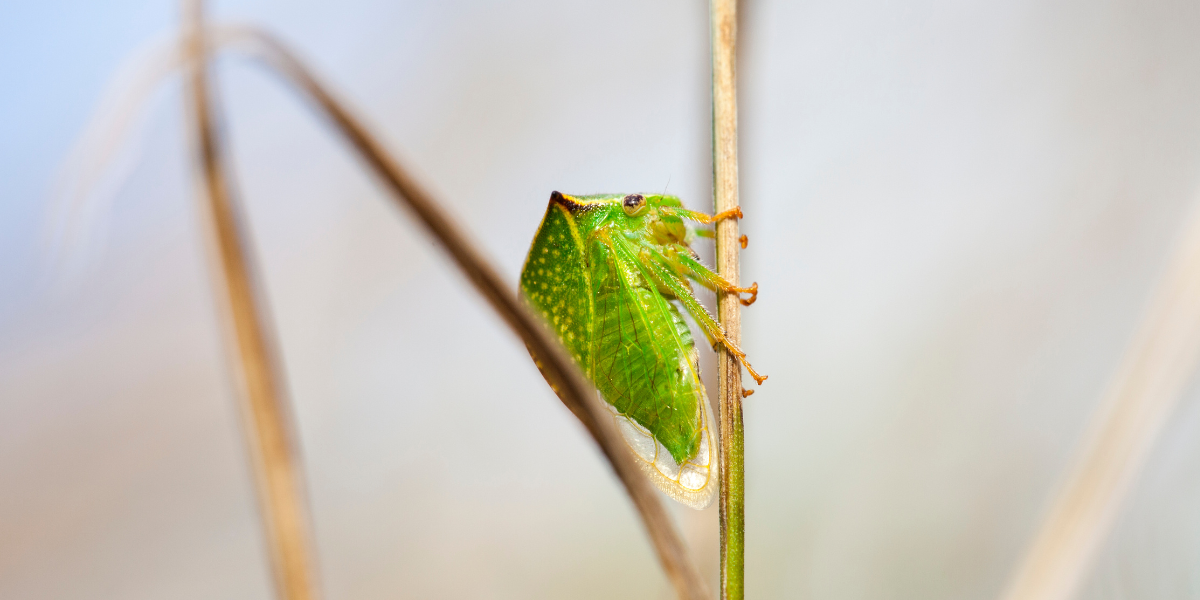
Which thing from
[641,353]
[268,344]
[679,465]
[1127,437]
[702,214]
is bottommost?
[679,465]

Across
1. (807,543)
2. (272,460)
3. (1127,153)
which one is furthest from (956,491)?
(272,460)

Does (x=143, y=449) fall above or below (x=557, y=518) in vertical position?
above

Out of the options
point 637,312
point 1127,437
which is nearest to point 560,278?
point 637,312

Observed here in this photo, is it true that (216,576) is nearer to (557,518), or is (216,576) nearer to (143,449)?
(143,449)

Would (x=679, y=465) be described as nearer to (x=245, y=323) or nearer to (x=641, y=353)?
(x=641, y=353)

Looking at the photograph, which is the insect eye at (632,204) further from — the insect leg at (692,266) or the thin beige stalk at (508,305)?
the thin beige stalk at (508,305)

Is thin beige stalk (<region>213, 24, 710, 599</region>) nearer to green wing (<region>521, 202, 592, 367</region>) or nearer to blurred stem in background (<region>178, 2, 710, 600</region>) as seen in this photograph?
blurred stem in background (<region>178, 2, 710, 600</region>)
